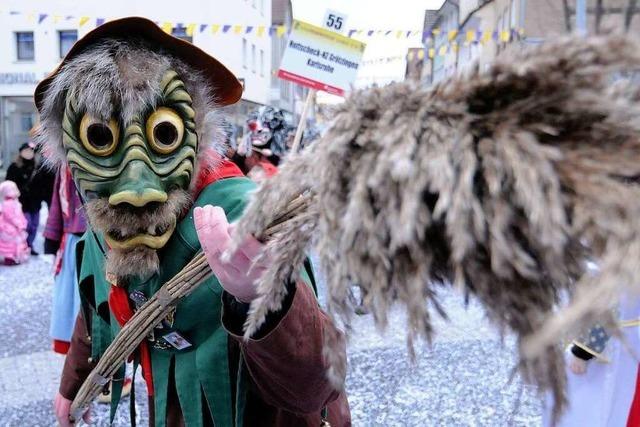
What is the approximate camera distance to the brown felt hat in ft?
4.14

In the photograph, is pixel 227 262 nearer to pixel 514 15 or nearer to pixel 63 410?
pixel 63 410

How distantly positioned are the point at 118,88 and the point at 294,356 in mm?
667

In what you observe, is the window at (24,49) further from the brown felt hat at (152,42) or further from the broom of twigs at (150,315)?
the broom of twigs at (150,315)

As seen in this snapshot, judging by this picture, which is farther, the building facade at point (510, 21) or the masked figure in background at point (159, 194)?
the masked figure in background at point (159, 194)

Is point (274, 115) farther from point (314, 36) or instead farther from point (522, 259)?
point (522, 259)

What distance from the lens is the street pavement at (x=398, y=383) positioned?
288 centimetres

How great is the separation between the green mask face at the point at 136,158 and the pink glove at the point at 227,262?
0.31 metres

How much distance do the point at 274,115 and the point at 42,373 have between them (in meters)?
3.99

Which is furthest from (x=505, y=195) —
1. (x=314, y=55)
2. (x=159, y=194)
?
(x=314, y=55)

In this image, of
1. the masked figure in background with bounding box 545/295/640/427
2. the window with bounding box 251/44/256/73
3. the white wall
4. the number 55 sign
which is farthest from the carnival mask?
the window with bounding box 251/44/256/73

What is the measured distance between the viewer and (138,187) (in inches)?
45.6

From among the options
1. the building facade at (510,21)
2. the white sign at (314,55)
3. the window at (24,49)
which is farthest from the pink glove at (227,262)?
the window at (24,49)

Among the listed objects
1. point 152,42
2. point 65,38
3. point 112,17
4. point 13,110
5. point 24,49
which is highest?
point 112,17

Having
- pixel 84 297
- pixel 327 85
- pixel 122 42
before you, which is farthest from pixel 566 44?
pixel 327 85
